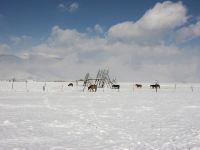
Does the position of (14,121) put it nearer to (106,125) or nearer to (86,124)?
(86,124)

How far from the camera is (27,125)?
14.4m

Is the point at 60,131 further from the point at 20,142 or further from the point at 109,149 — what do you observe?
the point at 109,149

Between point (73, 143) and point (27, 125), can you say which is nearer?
point (73, 143)

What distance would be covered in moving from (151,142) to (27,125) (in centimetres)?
644

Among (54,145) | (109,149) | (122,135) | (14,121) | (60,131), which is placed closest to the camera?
(109,149)

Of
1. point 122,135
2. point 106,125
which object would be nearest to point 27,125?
point 106,125

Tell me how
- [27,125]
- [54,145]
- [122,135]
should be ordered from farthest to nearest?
[27,125], [122,135], [54,145]

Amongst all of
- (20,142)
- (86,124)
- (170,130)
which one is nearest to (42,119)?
(86,124)

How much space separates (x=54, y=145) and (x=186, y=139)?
4.64m

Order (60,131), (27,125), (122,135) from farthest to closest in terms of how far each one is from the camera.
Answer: (27,125), (60,131), (122,135)

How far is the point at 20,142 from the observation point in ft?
34.8

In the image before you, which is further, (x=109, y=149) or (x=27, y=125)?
(x=27, y=125)

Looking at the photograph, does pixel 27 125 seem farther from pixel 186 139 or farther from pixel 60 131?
pixel 186 139

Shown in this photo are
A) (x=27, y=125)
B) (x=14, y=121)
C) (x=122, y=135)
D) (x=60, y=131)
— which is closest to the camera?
(x=122, y=135)
